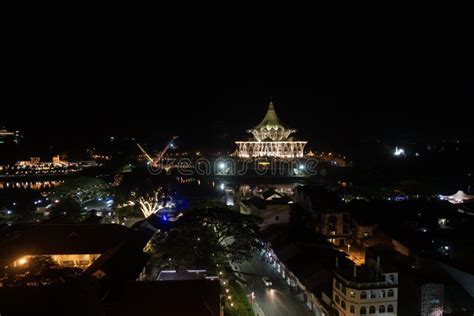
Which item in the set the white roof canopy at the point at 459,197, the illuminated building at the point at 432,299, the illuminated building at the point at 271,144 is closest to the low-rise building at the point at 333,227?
the illuminated building at the point at 432,299

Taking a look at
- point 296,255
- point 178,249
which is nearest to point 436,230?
point 296,255

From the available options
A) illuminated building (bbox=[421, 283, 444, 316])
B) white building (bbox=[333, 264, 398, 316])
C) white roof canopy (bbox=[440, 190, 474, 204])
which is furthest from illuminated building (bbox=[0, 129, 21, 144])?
illuminated building (bbox=[421, 283, 444, 316])

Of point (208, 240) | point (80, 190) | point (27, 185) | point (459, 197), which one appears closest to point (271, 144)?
point (459, 197)

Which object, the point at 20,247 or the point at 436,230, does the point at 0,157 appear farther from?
the point at 436,230

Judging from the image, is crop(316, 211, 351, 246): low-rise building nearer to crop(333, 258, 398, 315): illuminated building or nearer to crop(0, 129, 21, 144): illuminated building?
crop(333, 258, 398, 315): illuminated building

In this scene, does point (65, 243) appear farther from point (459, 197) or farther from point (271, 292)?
point (459, 197)
